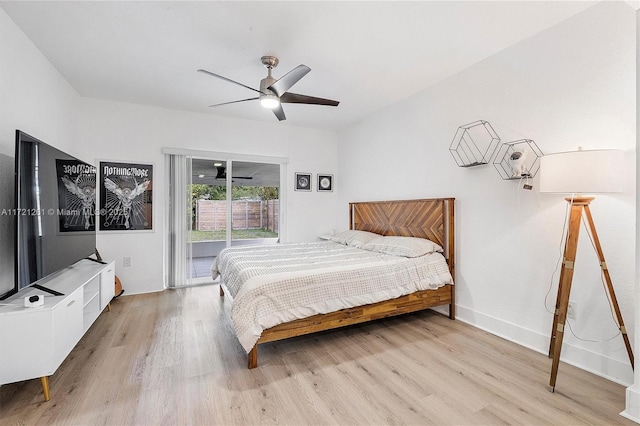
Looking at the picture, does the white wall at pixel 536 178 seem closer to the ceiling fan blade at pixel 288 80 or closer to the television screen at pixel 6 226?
the ceiling fan blade at pixel 288 80

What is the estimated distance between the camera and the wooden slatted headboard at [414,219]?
3238mm

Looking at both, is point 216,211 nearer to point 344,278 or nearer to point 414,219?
point 344,278

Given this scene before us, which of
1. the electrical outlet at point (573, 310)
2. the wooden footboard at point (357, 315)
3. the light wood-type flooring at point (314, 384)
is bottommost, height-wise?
the light wood-type flooring at point (314, 384)

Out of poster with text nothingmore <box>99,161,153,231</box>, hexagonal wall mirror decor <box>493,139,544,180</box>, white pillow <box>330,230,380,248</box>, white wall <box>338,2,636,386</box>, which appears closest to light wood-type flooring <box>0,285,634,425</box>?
white wall <box>338,2,636,386</box>

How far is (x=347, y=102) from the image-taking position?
405cm

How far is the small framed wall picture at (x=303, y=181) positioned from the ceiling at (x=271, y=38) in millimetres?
1868

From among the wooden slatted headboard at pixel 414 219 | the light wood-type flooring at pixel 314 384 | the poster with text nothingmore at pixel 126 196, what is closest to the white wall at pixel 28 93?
the poster with text nothingmore at pixel 126 196

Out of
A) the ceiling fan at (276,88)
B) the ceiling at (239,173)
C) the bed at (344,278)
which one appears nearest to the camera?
the bed at (344,278)

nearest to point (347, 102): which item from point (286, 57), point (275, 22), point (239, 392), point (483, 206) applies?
point (286, 57)

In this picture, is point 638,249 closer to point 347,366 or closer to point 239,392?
point 347,366

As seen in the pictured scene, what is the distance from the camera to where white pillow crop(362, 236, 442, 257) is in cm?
309

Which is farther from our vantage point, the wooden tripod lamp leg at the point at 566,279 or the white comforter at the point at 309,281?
the white comforter at the point at 309,281

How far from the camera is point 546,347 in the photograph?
2.42 metres

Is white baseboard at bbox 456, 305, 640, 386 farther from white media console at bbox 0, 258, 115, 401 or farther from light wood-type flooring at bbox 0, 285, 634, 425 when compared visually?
white media console at bbox 0, 258, 115, 401
